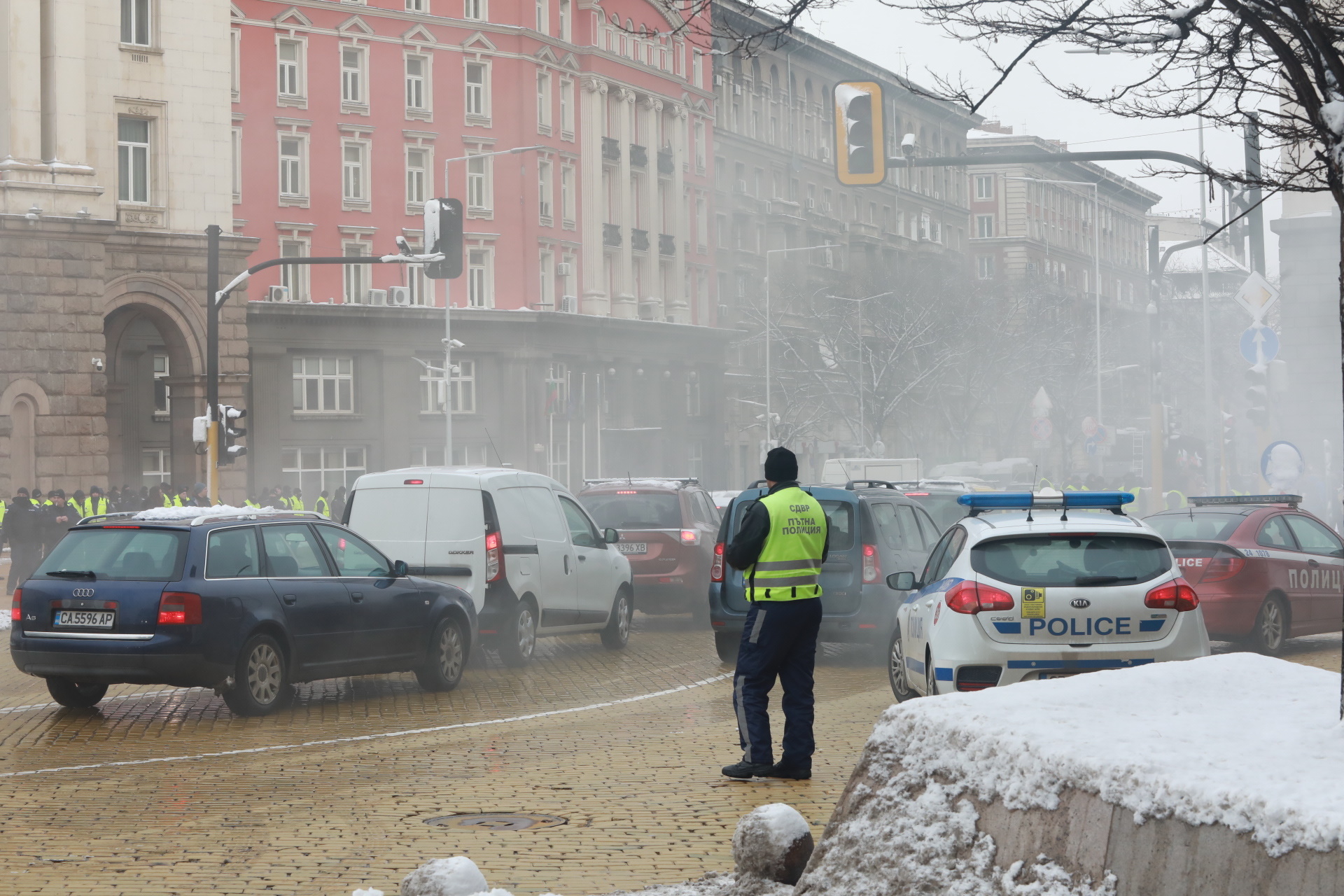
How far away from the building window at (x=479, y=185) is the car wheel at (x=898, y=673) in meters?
51.2

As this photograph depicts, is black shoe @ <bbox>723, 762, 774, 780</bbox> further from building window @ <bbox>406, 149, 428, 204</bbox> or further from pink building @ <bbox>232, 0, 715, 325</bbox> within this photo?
building window @ <bbox>406, 149, 428, 204</bbox>

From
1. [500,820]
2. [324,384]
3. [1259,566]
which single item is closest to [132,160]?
[324,384]

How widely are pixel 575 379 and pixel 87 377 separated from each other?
88.5 ft

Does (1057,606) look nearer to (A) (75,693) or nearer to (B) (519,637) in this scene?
(B) (519,637)

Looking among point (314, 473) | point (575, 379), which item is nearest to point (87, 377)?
point (314, 473)

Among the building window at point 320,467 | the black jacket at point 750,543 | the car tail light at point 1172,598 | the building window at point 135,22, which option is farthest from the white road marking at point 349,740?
the building window at point 320,467

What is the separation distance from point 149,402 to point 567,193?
18678 millimetres

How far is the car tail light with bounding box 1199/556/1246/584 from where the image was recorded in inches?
667

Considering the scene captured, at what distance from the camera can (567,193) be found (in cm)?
6688

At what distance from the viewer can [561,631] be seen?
18.0 meters

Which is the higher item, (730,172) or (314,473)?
(730,172)

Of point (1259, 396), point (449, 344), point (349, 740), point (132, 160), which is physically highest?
point (132, 160)

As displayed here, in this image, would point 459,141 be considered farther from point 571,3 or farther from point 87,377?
point 87,377

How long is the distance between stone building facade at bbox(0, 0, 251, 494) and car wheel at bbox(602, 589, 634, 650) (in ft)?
77.8
